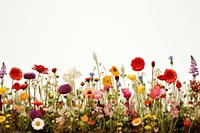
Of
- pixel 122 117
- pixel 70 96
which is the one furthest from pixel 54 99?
pixel 122 117

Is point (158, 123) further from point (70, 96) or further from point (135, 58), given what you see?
point (70, 96)

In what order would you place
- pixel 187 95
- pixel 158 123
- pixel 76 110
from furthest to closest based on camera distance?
pixel 187 95 < pixel 76 110 < pixel 158 123

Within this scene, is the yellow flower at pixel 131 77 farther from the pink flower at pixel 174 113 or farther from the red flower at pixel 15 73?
the red flower at pixel 15 73

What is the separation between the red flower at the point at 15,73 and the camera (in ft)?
22.0

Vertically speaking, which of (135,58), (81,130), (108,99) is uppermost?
(135,58)

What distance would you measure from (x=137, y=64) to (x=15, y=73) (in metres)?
1.92

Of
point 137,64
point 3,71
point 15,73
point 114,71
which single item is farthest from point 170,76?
point 3,71

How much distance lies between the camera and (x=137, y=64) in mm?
6227

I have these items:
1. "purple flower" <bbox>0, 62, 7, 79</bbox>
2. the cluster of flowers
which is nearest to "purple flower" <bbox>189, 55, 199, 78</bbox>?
the cluster of flowers

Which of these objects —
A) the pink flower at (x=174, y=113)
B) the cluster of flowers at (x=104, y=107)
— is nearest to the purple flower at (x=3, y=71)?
the cluster of flowers at (x=104, y=107)

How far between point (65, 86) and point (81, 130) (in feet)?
2.19

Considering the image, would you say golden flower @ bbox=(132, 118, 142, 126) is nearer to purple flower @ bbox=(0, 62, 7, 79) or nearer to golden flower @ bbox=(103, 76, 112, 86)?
golden flower @ bbox=(103, 76, 112, 86)

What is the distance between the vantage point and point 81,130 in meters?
6.20

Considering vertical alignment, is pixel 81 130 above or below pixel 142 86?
below
